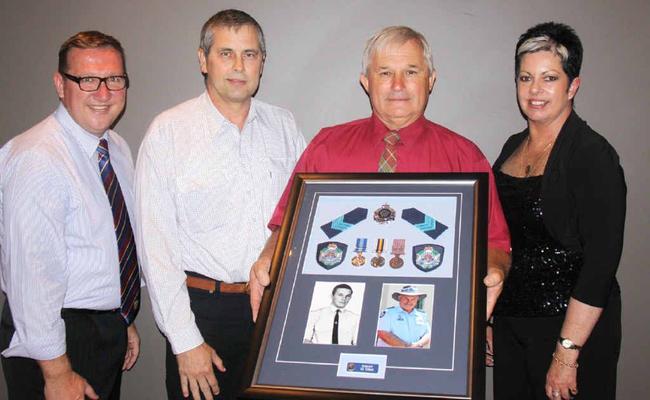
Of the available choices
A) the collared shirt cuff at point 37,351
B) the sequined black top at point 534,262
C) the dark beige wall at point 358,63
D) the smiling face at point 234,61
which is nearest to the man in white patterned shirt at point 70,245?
the collared shirt cuff at point 37,351

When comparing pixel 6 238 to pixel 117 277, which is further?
pixel 117 277

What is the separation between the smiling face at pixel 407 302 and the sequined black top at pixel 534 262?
84 cm

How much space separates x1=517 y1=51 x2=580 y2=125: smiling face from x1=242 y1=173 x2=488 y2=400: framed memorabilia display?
0.65 meters

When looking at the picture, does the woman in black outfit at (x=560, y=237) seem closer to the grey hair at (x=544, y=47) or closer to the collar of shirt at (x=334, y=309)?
the grey hair at (x=544, y=47)

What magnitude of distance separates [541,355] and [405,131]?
43.0 inches

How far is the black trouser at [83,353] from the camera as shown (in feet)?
8.23

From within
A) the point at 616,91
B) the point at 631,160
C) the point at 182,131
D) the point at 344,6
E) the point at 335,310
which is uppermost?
the point at 344,6

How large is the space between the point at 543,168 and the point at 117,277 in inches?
72.4

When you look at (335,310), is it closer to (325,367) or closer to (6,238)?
(325,367)

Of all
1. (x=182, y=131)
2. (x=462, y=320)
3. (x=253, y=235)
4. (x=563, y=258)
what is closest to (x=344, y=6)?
(x=182, y=131)

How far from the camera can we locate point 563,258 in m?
2.50

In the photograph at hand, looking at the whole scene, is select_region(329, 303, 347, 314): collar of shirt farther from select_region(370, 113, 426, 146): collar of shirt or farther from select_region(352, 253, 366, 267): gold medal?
select_region(370, 113, 426, 146): collar of shirt

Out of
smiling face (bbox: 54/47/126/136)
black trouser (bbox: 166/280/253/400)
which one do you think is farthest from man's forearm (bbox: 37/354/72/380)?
smiling face (bbox: 54/47/126/136)

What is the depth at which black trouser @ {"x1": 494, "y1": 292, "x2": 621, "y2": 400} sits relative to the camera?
2.51m
